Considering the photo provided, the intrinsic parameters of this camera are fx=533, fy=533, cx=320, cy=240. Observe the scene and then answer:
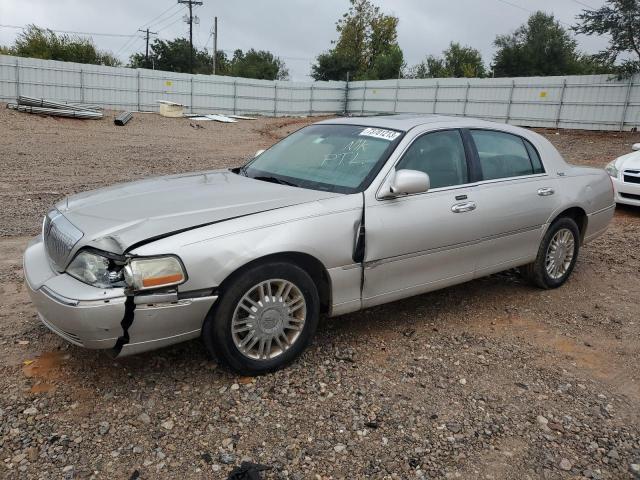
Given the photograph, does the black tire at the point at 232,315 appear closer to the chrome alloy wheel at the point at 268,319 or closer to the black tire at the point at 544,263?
the chrome alloy wheel at the point at 268,319

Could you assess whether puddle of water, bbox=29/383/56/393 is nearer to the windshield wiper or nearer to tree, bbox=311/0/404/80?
the windshield wiper

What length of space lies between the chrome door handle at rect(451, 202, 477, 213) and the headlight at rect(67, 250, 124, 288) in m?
2.41

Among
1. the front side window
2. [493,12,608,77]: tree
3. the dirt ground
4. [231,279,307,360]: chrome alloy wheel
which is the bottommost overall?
the dirt ground

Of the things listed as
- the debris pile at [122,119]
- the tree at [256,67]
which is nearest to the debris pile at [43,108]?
the debris pile at [122,119]

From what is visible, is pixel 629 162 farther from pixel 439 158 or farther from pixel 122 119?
pixel 122 119

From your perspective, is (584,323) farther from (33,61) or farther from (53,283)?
(33,61)

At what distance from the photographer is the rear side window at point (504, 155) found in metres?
4.44

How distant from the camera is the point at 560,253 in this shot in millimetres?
5133

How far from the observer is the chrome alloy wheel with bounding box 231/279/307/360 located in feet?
10.4

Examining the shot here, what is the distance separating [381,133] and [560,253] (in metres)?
2.31

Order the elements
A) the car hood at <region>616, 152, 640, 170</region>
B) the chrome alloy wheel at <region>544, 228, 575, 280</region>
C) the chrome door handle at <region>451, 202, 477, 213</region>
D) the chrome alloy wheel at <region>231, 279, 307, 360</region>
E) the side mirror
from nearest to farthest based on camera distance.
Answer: the chrome alloy wheel at <region>231, 279, 307, 360</region> → the side mirror → the chrome door handle at <region>451, 202, 477, 213</region> → the chrome alloy wheel at <region>544, 228, 575, 280</region> → the car hood at <region>616, 152, 640, 170</region>

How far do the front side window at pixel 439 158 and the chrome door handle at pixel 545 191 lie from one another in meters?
0.91

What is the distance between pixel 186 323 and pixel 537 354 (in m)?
2.53

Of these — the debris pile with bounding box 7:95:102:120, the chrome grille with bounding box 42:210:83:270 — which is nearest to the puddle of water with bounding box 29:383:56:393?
the chrome grille with bounding box 42:210:83:270
